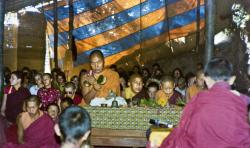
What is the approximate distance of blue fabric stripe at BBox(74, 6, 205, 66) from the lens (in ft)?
38.9

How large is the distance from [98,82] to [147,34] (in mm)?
5489

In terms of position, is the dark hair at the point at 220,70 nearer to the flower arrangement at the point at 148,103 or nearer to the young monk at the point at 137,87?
the flower arrangement at the point at 148,103

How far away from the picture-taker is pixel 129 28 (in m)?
12.2

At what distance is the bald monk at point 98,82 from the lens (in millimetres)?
6867

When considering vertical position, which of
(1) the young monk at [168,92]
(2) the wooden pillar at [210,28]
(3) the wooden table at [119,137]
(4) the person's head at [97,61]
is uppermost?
(2) the wooden pillar at [210,28]

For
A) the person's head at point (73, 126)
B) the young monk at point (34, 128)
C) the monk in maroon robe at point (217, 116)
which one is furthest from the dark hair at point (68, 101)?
the person's head at point (73, 126)

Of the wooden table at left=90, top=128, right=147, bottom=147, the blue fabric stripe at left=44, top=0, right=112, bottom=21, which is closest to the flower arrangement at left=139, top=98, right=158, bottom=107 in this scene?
the wooden table at left=90, top=128, right=147, bottom=147

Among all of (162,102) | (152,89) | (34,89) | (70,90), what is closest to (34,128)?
(70,90)

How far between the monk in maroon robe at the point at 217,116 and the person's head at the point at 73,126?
133 centimetres

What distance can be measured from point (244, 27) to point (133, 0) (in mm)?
2743

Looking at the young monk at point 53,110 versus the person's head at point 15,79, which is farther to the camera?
the person's head at point 15,79

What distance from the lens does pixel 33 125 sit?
6250 millimetres

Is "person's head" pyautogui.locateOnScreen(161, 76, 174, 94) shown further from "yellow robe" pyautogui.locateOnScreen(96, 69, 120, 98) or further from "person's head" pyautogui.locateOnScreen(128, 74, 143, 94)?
"yellow robe" pyautogui.locateOnScreen(96, 69, 120, 98)

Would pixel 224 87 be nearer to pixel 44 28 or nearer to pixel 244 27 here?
pixel 244 27
